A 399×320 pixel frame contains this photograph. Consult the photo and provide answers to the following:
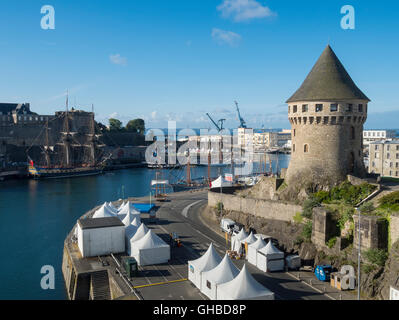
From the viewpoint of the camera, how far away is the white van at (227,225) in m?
39.9

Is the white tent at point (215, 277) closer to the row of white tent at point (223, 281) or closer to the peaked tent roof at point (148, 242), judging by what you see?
the row of white tent at point (223, 281)

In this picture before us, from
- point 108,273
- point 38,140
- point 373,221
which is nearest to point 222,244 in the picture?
point 108,273

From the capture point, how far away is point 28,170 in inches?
4587

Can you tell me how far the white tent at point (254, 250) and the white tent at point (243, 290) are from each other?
7.95 meters

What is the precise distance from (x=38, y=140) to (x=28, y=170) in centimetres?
3199

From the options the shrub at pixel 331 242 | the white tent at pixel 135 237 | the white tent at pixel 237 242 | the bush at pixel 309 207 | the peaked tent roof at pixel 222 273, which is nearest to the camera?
the peaked tent roof at pixel 222 273

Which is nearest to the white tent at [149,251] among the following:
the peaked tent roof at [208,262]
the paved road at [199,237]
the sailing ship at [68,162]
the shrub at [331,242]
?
the paved road at [199,237]

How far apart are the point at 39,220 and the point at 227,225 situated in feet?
102

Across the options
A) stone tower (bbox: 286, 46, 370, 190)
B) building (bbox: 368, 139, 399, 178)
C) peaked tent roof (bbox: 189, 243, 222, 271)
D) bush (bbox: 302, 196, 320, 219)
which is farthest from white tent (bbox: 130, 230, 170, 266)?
building (bbox: 368, 139, 399, 178)

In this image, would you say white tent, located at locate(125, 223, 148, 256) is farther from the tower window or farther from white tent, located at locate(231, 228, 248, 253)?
the tower window

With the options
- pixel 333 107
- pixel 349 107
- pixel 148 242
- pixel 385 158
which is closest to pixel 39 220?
pixel 148 242

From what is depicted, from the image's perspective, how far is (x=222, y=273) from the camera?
24.1m

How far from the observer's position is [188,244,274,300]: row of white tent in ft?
71.8

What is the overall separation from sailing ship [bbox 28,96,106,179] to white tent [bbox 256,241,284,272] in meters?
97.9
